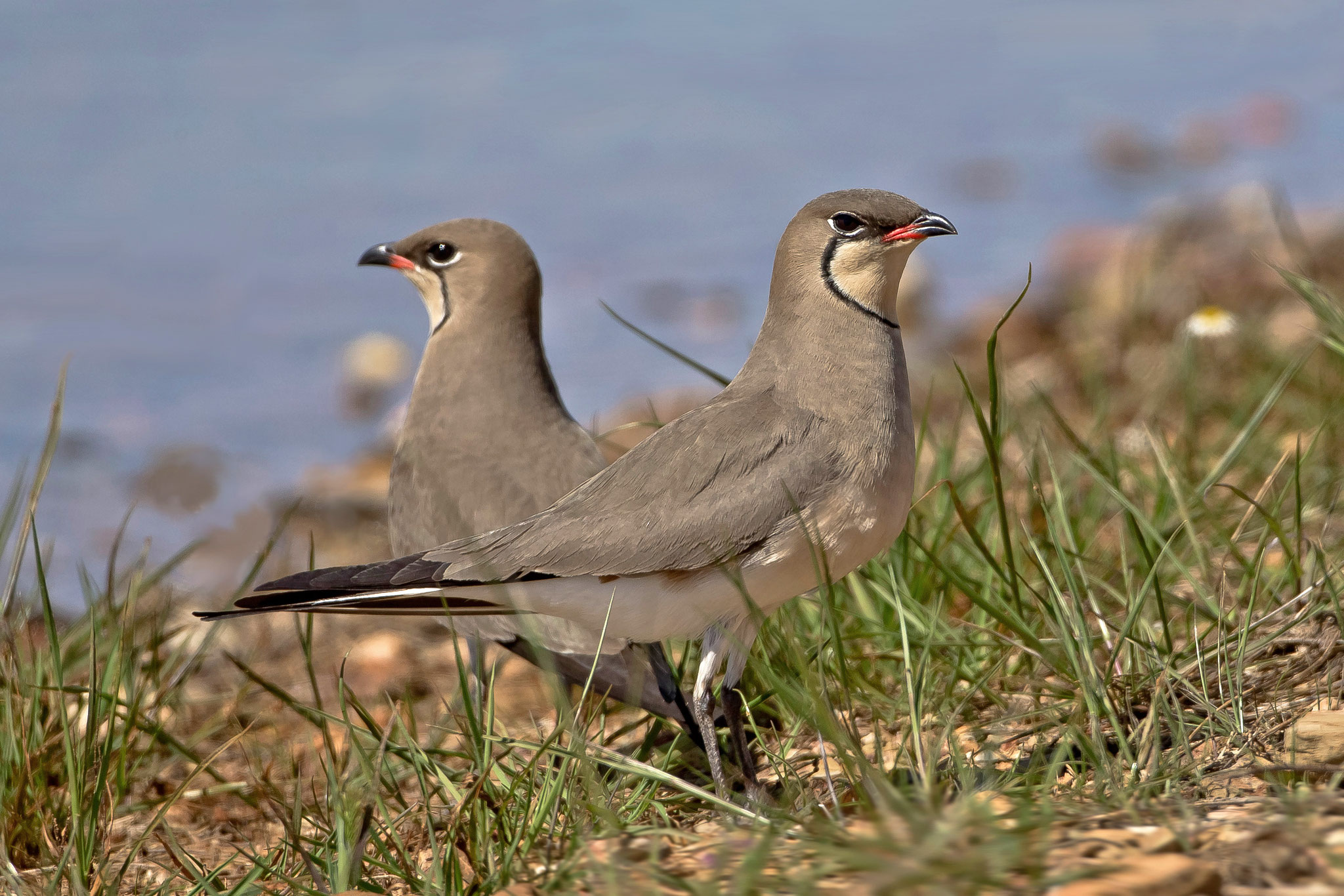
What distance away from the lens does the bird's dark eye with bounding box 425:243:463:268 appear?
464 centimetres

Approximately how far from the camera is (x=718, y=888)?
1.98 metres

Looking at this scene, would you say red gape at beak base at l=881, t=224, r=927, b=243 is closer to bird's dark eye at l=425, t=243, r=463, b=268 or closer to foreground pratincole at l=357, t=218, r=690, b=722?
foreground pratincole at l=357, t=218, r=690, b=722

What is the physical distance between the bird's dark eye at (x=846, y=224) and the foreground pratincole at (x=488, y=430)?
1089 mm

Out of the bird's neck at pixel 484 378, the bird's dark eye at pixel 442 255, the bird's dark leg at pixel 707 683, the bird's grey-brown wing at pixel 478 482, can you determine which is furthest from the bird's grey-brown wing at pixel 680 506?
the bird's dark eye at pixel 442 255

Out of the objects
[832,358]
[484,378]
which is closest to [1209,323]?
[832,358]

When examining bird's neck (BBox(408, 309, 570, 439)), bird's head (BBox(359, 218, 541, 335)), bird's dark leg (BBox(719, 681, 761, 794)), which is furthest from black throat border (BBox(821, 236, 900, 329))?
bird's head (BBox(359, 218, 541, 335))

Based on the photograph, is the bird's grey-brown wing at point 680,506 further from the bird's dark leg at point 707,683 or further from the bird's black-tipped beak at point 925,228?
the bird's black-tipped beak at point 925,228

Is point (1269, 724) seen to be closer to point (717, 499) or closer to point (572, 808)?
point (717, 499)

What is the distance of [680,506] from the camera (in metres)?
3.08

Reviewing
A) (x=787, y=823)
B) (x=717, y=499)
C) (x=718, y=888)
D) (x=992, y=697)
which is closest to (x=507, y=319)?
(x=717, y=499)

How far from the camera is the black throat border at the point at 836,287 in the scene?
334 centimetres

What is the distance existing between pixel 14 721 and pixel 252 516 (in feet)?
9.32

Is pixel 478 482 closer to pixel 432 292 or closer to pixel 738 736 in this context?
pixel 432 292

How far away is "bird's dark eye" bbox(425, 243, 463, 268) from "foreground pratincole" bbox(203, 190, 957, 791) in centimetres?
159
